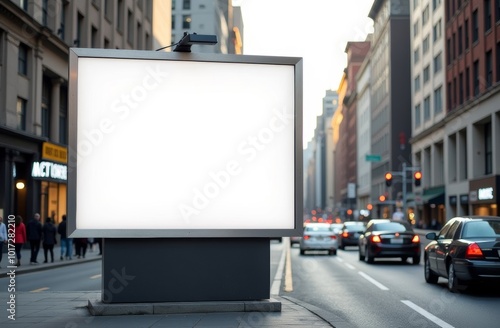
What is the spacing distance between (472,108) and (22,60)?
2984 centimetres

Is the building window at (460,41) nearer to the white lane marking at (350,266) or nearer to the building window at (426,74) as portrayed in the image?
the building window at (426,74)

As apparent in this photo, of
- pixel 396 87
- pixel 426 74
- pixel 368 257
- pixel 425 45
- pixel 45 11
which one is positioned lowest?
pixel 368 257

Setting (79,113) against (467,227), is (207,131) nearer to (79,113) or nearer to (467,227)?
(79,113)

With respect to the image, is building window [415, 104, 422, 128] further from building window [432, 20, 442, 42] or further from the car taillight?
the car taillight

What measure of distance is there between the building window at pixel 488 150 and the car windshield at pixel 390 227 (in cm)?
2495

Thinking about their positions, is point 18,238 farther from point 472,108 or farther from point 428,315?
point 472,108

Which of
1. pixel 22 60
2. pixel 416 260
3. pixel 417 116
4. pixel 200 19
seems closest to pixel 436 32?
pixel 417 116

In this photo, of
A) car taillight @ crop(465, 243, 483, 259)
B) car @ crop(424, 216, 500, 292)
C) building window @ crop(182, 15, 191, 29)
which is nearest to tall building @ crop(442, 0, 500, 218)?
car @ crop(424, 216, 500, 292)

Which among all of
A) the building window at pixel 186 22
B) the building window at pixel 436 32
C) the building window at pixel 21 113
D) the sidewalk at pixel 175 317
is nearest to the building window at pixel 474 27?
the building window at pixel 436 32

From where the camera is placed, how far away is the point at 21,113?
3656cm

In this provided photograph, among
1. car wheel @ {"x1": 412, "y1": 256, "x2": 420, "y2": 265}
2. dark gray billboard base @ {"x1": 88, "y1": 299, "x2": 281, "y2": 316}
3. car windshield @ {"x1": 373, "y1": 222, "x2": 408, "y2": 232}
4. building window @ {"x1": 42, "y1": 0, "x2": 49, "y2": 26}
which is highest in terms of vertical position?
building window @ {"x1": 42, "y1": 0, "x2": 49, "y2": 26}

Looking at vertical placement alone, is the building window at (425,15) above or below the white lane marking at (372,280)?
above

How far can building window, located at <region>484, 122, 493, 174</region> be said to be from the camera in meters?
49.7

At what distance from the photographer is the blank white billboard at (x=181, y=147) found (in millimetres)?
10742
